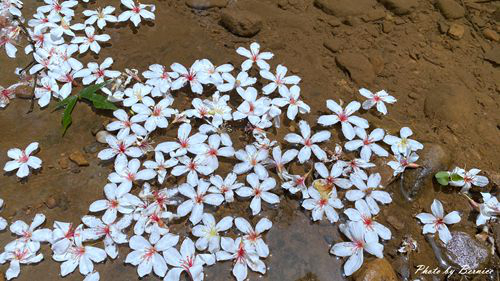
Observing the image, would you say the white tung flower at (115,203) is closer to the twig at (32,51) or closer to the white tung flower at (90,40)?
the twig at (32,51)

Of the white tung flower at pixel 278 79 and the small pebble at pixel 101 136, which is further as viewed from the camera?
the white tung flower at pixel 278 79

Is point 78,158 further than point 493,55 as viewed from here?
A: No

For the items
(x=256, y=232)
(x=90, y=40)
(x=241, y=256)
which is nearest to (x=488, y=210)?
(x=256, y=232)

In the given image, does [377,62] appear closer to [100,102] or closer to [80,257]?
[100,102]

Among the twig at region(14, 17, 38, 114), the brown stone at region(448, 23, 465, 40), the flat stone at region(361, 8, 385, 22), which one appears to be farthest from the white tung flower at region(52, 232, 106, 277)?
the brown stone at region(448, 23, 465, 40)

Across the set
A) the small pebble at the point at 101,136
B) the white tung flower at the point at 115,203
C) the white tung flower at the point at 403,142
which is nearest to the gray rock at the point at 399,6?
the white tung flower at the point at 403,142
